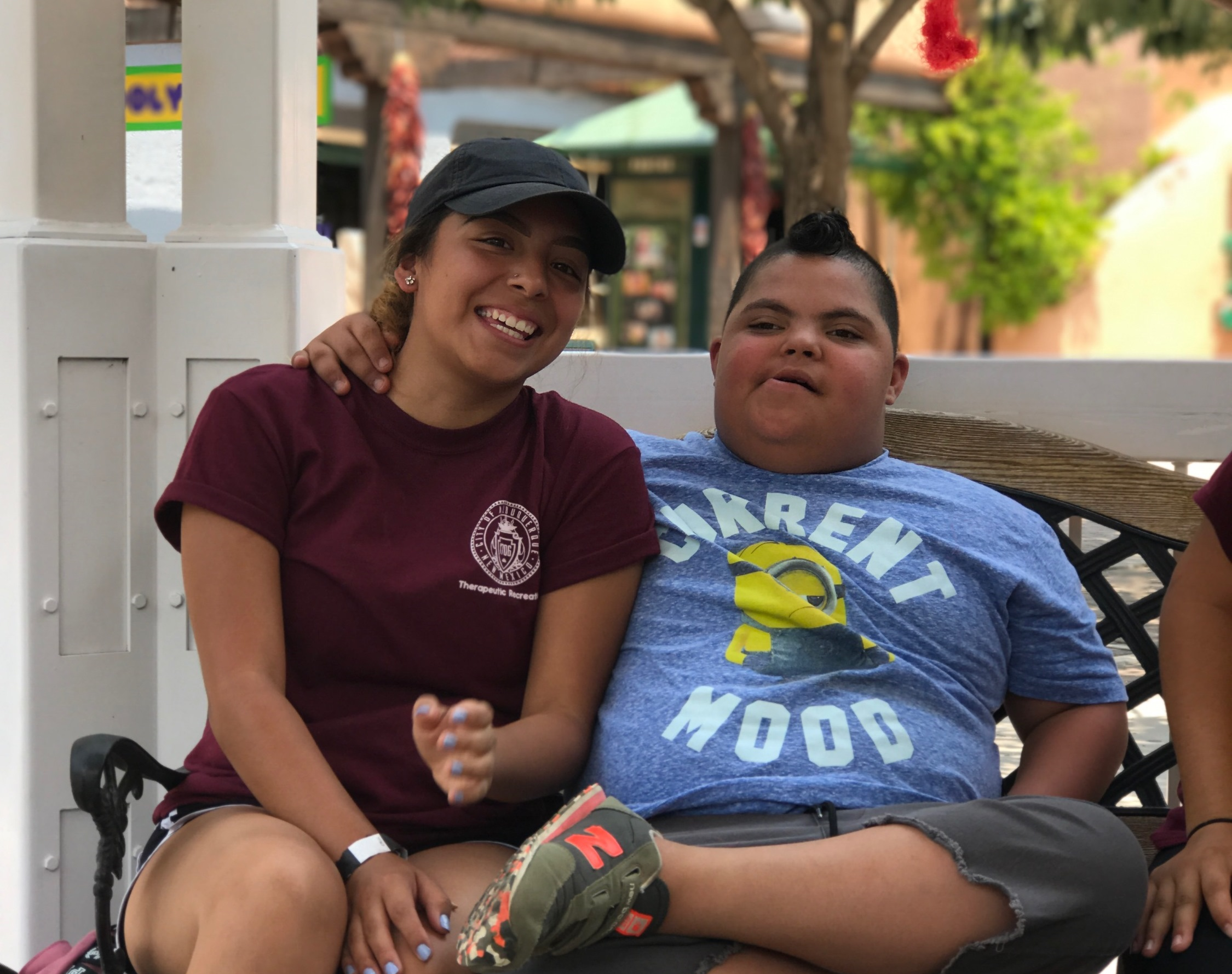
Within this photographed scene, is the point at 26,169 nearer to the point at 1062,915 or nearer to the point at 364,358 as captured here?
the point at 364,358

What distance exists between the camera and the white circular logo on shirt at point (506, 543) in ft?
6.52

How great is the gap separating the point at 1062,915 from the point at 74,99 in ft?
6.73

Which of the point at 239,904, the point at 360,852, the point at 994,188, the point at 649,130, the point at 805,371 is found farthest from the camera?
the point at 994,188

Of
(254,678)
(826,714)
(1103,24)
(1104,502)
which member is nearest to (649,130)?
(1103,24)

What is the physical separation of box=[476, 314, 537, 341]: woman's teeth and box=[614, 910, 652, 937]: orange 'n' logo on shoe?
2.62ft

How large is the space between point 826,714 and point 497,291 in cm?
74

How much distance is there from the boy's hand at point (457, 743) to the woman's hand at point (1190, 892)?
86cm

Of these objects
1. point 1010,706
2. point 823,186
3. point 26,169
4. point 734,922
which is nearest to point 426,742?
point 734,922

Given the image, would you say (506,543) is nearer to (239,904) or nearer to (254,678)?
(254,678)

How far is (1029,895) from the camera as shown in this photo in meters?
1.72

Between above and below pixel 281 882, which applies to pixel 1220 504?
above

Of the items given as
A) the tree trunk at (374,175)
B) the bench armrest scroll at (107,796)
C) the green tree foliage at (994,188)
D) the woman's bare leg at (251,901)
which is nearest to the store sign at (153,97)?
the bench armrest scroll at (107,796)

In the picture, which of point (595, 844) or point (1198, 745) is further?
point (1198, 745)

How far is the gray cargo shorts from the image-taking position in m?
1.71
